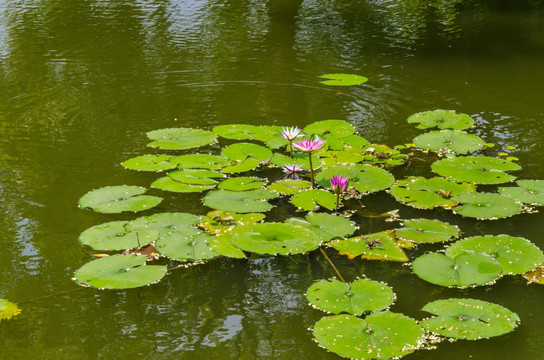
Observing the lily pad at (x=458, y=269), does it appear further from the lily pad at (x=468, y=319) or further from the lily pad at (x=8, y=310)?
the lily pad at (x=8, y=310)

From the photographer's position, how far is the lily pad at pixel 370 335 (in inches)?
82.3

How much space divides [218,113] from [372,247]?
2021 millimetres

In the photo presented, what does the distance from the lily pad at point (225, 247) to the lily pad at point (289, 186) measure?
573 mm

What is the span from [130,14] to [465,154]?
477cm

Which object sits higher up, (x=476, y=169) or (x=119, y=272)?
(x=119, y=272)

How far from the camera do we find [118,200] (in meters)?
3.13

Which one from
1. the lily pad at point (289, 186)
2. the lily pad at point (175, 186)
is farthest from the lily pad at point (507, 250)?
the lily pad at point (175, 186)

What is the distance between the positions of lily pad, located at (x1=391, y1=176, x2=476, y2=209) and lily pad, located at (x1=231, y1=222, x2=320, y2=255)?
67cm

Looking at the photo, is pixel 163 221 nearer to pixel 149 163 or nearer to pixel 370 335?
pixel 149 163

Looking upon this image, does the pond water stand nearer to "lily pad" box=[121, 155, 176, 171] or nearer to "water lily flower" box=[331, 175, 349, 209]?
"lily pad" box=[121, 155, 176, 171]

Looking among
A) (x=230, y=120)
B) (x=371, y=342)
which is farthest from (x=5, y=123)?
(x=371, y=342)

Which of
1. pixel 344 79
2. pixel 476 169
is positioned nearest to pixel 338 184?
pixel 476 169

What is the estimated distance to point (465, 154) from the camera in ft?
12.3

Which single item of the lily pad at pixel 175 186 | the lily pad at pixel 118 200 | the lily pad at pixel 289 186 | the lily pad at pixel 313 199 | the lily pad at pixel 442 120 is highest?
the lily pad at pixel 118 200
